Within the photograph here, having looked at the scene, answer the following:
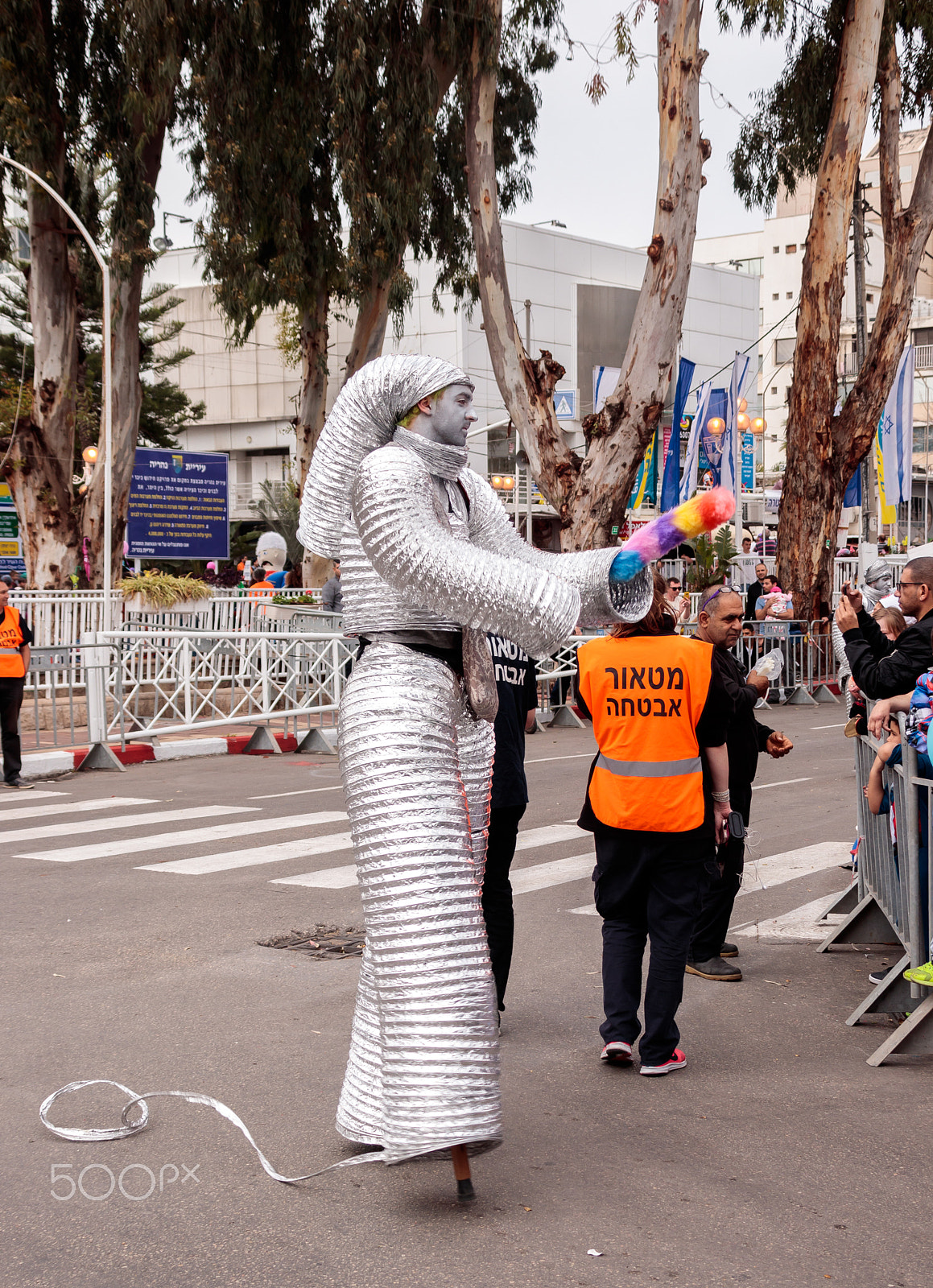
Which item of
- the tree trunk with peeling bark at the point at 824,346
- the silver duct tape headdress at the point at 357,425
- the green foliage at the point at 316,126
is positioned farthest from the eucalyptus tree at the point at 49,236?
the silver duct tape headdress at the point at 357,425

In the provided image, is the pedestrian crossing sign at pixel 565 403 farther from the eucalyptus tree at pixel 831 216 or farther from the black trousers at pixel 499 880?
the black trousers at pixel 499 880

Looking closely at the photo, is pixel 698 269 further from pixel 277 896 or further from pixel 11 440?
pixel 277 896

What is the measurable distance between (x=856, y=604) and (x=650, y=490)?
63.1 ft

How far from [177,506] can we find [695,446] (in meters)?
10.5

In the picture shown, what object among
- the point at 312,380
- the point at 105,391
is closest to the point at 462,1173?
the point at 105,391

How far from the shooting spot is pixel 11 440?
70.8 feet

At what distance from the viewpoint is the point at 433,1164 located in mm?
3885

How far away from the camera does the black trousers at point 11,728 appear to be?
12109mm

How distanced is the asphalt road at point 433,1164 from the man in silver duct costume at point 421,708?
29 cm

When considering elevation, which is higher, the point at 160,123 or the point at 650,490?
the point at 160,123

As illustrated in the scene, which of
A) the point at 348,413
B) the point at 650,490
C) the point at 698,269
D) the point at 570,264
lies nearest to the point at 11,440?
the point at 650,490

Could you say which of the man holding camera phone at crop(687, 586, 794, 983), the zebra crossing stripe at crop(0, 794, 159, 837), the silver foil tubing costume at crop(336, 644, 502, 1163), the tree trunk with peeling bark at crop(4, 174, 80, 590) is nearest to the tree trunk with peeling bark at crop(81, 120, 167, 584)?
the tree trunk with peeling bark at crop(4, 174, 80, 590)

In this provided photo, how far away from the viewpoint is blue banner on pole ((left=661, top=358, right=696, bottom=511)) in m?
23.2

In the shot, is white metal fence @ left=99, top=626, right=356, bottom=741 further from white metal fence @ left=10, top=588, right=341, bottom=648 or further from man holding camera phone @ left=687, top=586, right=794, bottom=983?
man holding camera phone @ left=687, top=586, right=794, bottom=983
